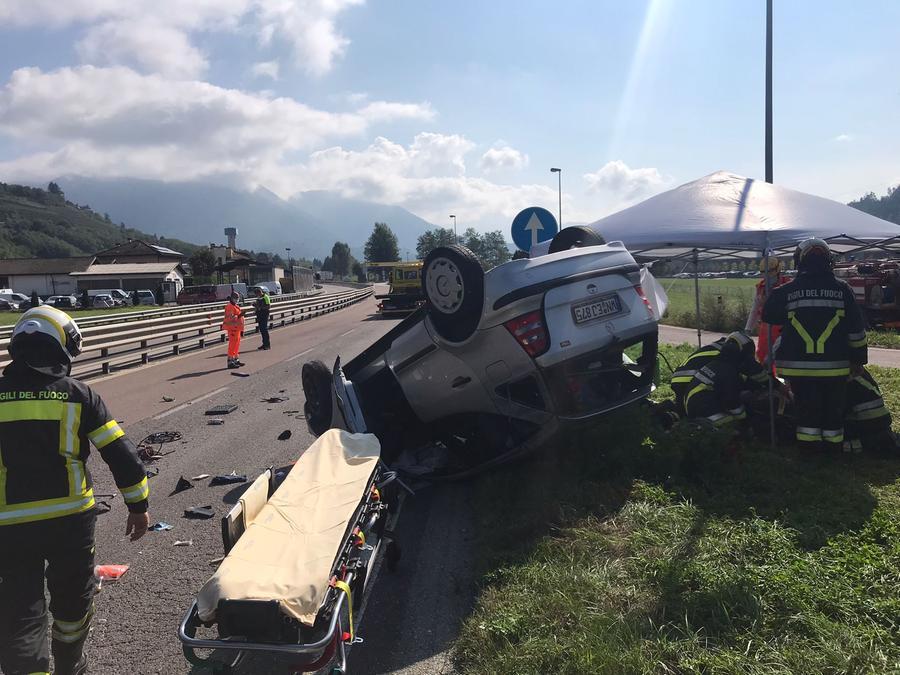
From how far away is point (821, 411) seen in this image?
528 cm

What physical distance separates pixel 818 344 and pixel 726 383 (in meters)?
0.98

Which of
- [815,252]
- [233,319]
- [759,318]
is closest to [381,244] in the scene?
[233,319]

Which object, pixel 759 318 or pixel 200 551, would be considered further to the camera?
pixel 759 318

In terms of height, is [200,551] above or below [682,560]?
below

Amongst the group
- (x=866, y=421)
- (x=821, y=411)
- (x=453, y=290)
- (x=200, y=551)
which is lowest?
(x=200, y=551)

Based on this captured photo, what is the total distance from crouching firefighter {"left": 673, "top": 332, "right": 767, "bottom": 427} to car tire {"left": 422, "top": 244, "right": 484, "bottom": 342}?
2807mm

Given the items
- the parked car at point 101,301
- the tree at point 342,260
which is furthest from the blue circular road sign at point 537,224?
the tree at point 342,260

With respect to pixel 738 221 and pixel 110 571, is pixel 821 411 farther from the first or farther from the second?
pixel 110 571

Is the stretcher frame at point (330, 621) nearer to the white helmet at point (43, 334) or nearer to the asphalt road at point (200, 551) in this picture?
the asphalt road at point (200, 551)

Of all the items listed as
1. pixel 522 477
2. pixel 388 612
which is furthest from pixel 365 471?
pixel 522 477

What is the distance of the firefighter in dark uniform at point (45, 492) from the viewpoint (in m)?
2.46

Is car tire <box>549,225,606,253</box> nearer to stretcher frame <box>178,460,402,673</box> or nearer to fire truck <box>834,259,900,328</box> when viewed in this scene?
stretcher frame <box>178,460,402,673</box>

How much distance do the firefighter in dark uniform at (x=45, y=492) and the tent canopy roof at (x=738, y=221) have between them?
229 inches

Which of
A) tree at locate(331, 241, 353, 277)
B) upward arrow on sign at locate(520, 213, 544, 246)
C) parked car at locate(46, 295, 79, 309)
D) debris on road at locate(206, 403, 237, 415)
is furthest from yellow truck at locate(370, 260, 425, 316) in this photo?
tree at locate(331, 241, 353, 277)
